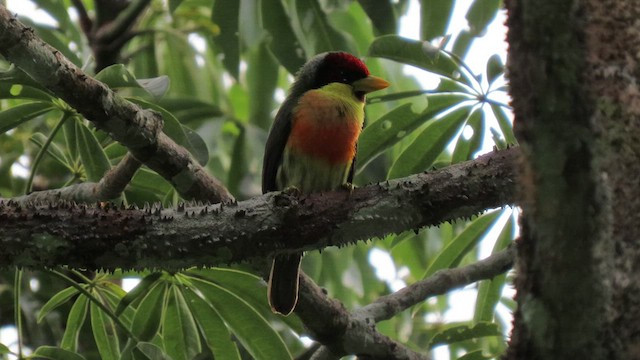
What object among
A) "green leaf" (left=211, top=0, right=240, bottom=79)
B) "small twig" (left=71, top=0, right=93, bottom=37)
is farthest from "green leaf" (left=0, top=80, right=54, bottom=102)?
"small twig" (left=71, top=0, right=93, bottom=37)

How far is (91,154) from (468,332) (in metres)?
1.57

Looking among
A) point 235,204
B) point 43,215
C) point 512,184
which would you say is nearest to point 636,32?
point 512,184

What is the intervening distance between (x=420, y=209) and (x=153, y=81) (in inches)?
43.7

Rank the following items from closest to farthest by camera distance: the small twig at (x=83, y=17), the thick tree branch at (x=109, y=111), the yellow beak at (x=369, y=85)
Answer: the thick tree branch at (x=109, y=111) → the yellow beak at (x=369, y=85) → the small twig at (x=83, y=17)

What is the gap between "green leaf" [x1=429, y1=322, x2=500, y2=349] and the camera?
3680mm

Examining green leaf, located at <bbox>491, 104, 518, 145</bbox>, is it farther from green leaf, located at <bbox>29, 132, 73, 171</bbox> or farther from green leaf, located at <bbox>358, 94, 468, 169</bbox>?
green leaf, located at <bbox>29, 132, 73, 171</bbox>

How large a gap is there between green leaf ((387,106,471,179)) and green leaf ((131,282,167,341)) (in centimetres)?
94

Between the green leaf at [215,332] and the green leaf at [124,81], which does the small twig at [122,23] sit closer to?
the green leaf at [124,81]

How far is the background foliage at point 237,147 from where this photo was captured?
3262mm

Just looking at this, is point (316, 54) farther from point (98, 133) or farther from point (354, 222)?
point (354, 222)

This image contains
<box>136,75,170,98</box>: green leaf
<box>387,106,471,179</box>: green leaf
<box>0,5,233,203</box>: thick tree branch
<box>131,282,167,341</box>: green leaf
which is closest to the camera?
<box>0,5,233,203</box>: thick tree branch

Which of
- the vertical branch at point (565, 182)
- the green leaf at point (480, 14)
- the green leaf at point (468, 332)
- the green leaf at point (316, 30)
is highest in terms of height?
the green leaf at point (316, 30)

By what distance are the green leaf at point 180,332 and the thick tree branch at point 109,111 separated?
500 mm

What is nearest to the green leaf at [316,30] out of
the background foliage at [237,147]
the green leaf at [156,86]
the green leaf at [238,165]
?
the background foliage at [237,147]
